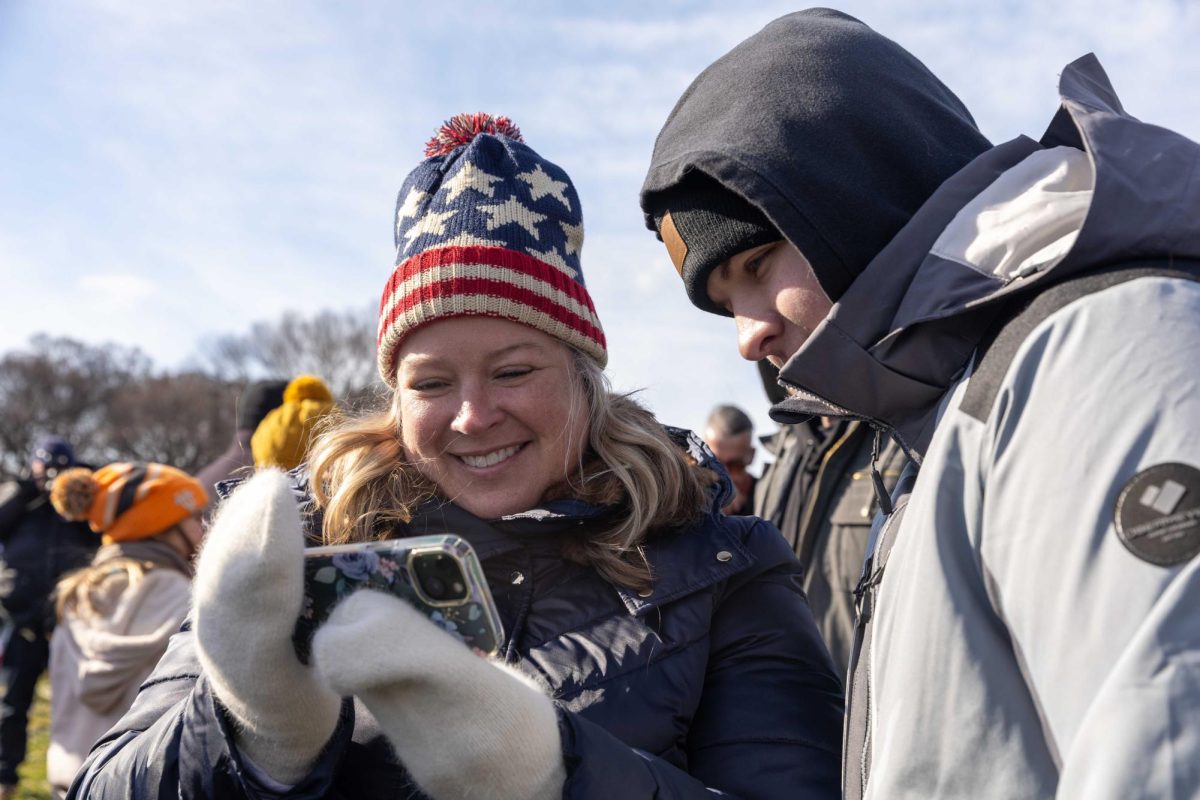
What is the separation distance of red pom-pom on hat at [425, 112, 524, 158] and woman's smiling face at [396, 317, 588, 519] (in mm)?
453

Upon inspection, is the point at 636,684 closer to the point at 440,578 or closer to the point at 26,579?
the point at 440,578

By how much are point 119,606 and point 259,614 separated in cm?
335

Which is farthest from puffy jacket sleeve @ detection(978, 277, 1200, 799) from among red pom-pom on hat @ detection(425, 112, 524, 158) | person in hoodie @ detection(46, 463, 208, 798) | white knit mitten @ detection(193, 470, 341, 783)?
person in hoodie @ detection(46, 463, 208, 798)

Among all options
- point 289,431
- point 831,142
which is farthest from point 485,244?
point 289,431

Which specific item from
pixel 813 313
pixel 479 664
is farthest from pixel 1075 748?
pixel 813 313

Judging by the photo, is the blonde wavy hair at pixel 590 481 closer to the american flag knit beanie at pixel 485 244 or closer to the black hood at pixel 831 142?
the american flag knit beanie at pixel 485 244

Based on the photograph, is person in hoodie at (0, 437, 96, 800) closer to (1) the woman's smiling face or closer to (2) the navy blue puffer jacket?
(1) the woman's smiling face

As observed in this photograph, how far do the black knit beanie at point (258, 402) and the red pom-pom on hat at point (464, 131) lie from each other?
3.43 m

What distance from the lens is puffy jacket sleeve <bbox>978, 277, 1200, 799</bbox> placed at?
99 centimetres

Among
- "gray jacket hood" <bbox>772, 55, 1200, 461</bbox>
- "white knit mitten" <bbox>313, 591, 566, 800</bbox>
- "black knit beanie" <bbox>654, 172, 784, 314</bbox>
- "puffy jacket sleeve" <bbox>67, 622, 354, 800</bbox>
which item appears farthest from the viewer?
"black knit beanie" <bbox>654, 172, 784, 314</bbox>

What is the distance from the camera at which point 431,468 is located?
86.4 inches

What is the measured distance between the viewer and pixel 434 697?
1.39m

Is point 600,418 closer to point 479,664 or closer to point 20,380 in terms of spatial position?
point 479,664

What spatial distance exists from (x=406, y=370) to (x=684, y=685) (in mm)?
871
